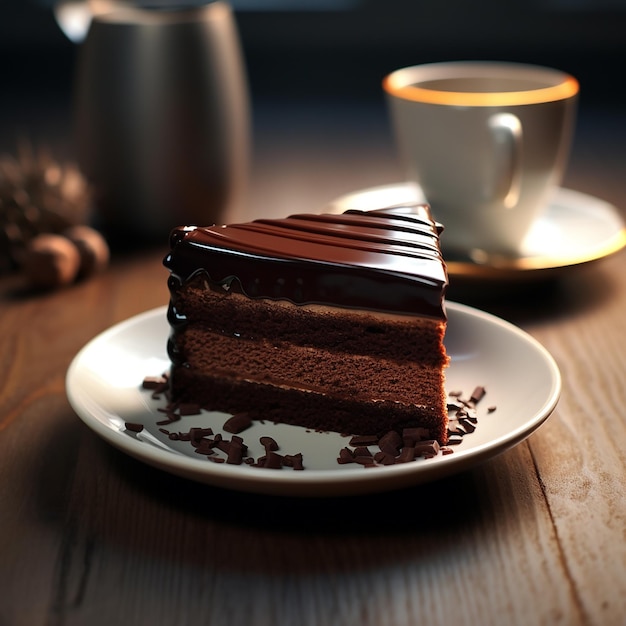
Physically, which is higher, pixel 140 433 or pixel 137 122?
pixel 137 122

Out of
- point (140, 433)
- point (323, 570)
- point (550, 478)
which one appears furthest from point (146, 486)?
point (550, 478)

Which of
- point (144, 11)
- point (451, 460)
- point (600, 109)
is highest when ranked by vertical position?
point (144, 11)

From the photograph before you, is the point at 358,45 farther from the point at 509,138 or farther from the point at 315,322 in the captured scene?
the point at 315,322

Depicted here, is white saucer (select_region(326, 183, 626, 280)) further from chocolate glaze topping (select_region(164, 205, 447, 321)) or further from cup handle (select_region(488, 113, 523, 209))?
chocolate glaze topping (select_region(164, 205, 447, 321))

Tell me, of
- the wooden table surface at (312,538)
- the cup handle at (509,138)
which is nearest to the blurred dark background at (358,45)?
the cup handle at (509,138)

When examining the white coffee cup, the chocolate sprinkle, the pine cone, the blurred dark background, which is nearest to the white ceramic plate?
the chocolate sprinkle

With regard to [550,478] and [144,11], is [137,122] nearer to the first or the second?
[144,11]
